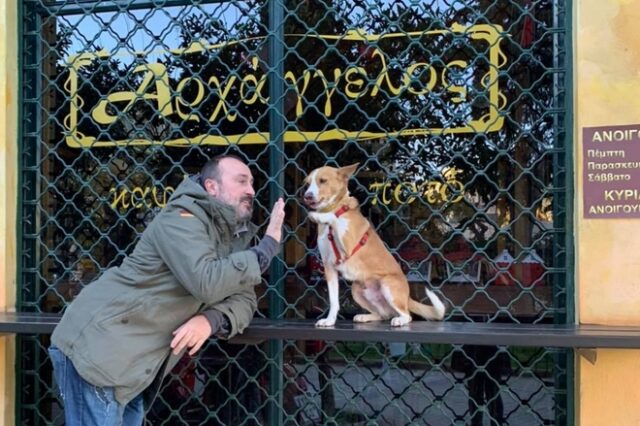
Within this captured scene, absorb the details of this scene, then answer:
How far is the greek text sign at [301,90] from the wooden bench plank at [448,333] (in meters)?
1.19

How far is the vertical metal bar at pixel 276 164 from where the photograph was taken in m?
3.89

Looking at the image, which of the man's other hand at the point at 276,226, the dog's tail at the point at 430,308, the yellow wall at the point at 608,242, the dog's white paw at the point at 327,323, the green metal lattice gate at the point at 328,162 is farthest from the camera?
the green metal lattice gate at the point at 328,162

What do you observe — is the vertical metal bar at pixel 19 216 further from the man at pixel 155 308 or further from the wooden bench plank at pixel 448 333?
the man at pixel 155 308

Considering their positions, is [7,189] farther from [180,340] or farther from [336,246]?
[336,246]

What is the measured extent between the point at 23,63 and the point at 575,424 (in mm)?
3746

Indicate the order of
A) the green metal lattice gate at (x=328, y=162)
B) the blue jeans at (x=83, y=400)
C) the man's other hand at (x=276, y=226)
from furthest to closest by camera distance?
1. the green metal lattice gate at (x=328, y=162)
2. the man's other hand at (x=276, y=226)
3. the blue jeans at (x=83, y=400)

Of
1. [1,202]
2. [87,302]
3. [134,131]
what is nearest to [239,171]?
[87,302]

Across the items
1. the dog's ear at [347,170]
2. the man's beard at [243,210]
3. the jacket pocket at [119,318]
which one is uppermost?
the dog's ear at [347,170]

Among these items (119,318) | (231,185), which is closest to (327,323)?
(231,185)

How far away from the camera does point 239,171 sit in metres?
3.13

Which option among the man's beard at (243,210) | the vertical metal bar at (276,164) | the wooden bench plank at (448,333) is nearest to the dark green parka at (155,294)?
the man's beard at (243,210)

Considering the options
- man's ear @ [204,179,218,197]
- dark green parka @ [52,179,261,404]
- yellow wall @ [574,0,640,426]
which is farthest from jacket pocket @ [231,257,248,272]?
yellow wall @ [574,0,640,426]

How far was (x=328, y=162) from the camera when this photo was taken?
4.06 meters

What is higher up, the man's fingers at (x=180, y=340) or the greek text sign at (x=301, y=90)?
the greek text sign at (x=301, y=90)
